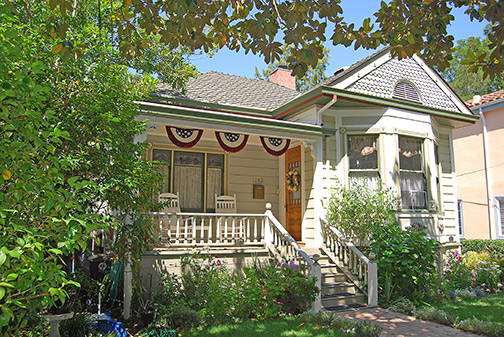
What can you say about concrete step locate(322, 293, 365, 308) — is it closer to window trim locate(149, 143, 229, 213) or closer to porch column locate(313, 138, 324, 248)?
porch column locate(313, 138, 324, 248)

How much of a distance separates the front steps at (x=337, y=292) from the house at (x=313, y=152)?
1.02 feet

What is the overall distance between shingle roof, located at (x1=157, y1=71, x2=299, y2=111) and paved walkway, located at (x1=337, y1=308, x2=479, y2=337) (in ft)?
21.5

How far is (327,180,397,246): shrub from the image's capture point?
8.84m

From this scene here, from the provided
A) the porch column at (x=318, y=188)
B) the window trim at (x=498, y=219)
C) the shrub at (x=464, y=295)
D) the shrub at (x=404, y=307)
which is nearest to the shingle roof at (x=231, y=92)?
the porch column at (x=318, y=188)

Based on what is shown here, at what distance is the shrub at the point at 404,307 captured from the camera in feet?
23.7

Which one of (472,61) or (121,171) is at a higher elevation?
(472,61)

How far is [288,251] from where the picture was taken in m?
8.14

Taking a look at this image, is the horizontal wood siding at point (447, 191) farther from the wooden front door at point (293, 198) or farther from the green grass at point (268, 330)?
the green grass at point (268, 330)

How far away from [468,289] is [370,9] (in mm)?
7052

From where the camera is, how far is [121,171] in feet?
16.8

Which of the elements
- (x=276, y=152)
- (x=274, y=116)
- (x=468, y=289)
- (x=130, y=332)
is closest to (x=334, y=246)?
(x=276, y=152)

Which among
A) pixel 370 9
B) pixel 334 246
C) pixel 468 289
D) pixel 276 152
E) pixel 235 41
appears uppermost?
pixel 370 9

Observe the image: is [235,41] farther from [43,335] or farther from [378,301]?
[378,301]

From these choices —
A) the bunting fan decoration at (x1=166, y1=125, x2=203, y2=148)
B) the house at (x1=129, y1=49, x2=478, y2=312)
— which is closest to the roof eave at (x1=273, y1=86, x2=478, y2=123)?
the house at (x1=129, y1=49, x2=478, y2=312)
